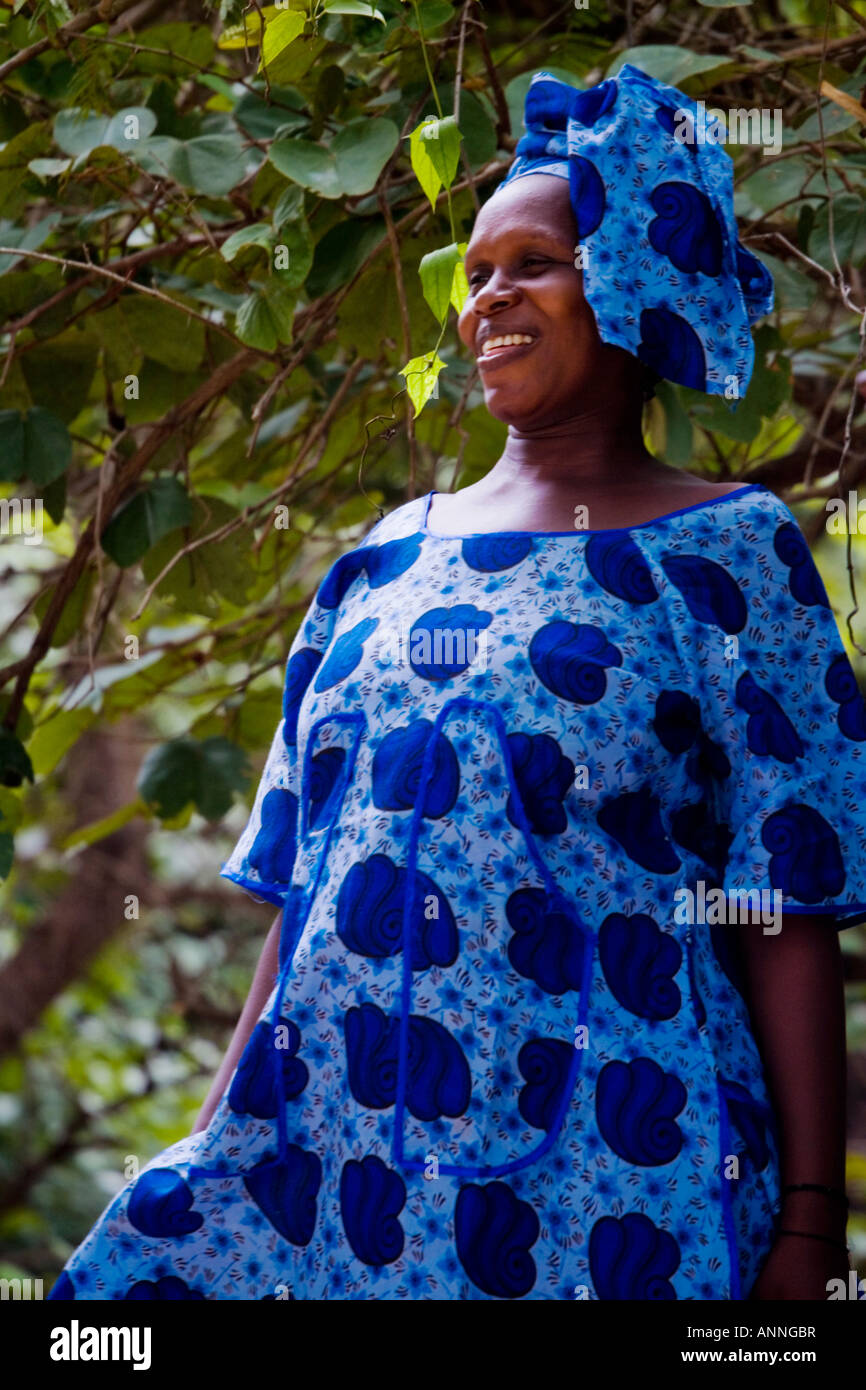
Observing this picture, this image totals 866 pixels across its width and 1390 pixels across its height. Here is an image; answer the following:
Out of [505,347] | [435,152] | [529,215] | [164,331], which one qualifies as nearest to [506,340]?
[505,347]

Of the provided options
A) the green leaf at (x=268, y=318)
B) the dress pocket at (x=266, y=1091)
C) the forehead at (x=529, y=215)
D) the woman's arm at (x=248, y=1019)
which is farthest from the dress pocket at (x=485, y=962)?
the green leaf at (x=268, y=318)

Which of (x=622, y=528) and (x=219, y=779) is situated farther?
(x=219, y=779)

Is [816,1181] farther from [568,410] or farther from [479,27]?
[479,27]

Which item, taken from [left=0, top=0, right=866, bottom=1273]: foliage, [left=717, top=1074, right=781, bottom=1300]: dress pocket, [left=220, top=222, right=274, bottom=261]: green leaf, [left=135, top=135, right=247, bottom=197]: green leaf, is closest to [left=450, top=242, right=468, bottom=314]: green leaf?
[left=0, top=0, right=866, bottom=1273]: foliage

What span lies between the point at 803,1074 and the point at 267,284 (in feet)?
3.65

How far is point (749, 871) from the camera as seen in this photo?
1330 millimetres

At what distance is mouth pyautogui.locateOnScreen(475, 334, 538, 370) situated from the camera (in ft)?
4.75

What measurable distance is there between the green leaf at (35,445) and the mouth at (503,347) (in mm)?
862

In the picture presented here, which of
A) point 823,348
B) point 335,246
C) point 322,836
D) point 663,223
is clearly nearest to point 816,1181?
point 322,836

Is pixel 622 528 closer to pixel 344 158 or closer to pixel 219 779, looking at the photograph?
pixel 344 158

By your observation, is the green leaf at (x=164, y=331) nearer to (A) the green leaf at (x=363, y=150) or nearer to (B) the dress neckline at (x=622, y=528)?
(A) the green leaf at (x=363, y=150)

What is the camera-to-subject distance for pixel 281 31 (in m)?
1.74

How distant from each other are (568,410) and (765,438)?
4.27 ft

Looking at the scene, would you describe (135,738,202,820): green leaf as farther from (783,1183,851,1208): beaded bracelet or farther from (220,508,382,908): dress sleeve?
(783,1183,851,1208): beaded bracelet
